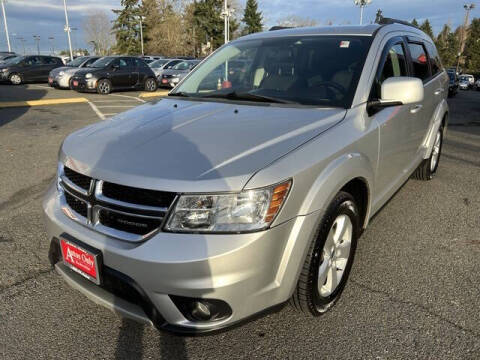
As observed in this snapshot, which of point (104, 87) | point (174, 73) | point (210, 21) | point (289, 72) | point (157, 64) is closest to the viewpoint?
point (289, 72)

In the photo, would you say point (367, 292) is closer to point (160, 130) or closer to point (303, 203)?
point (303, 203)

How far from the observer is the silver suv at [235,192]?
1.85 meters

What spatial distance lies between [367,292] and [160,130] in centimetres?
182

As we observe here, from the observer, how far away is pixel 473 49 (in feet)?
227

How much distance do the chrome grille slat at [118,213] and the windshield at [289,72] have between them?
138 cm

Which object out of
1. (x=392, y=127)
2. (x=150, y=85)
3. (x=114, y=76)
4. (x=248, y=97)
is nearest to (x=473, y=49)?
(x=150, y=85)

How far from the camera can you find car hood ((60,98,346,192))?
1894 mm

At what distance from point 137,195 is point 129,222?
0.48 ft

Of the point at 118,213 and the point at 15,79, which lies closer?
the point at 118,213

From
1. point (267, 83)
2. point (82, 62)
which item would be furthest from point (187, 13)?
point (267, 83)

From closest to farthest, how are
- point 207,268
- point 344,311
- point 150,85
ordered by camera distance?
point 207,268
point 344,311
point 150,85

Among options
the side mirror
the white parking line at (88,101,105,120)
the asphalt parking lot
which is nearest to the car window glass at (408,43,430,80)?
the side mirror

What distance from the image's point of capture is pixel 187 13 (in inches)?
2475

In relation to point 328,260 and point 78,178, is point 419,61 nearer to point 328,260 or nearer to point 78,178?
point 328,260
